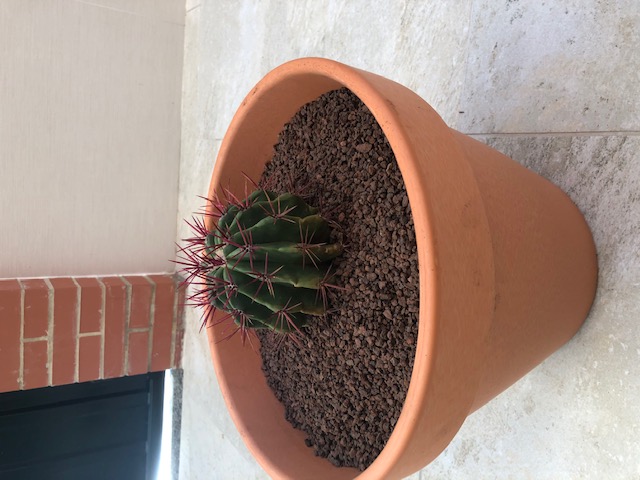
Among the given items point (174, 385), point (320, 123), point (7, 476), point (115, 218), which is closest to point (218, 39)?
point (115, 218)

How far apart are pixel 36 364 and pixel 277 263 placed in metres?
1.16

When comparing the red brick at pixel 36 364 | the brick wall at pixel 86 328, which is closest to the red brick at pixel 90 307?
the brick wall at pixel 86 328

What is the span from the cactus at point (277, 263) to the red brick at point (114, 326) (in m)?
Result: 1.01

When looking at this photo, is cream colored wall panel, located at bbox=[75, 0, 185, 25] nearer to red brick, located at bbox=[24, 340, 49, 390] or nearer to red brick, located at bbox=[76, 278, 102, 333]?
red brick, located at bbox=[76, 278, 102, 333]

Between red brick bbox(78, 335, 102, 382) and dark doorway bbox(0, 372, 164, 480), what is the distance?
0.29 feet

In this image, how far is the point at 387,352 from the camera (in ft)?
1.94

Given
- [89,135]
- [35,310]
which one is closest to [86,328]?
[35,310]

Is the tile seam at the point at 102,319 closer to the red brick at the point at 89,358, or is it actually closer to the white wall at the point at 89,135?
the red brick at the point at 89,358

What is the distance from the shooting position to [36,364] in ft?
4.80

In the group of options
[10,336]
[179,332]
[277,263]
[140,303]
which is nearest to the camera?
[277,263]

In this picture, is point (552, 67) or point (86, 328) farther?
point (86, 328)

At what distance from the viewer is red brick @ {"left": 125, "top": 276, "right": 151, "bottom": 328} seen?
161 cm

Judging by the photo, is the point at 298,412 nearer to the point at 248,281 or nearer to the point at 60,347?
the point at 248,281

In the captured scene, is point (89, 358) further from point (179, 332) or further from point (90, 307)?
point (179, 332)
